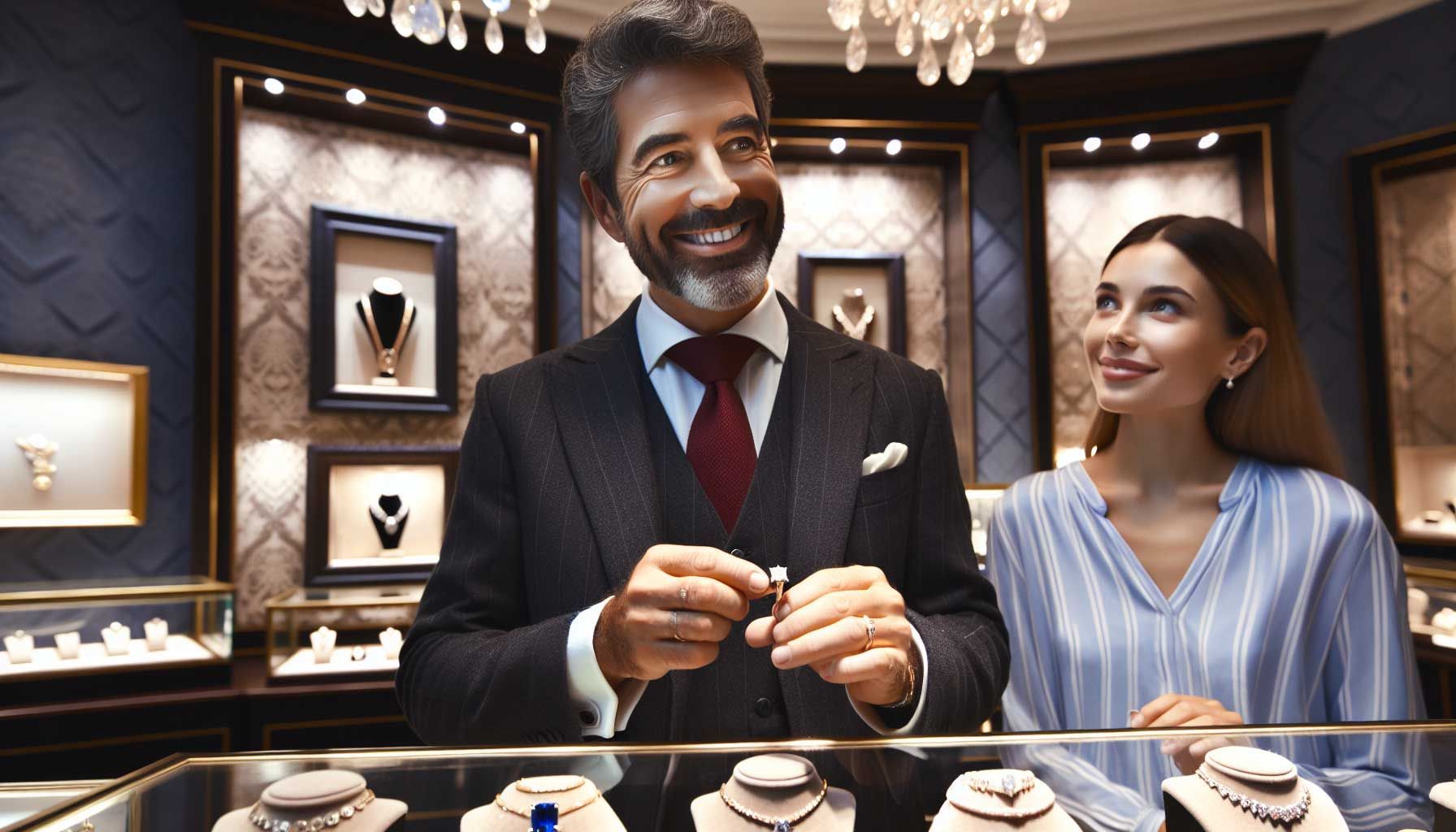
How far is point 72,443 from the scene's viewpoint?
3656 mm

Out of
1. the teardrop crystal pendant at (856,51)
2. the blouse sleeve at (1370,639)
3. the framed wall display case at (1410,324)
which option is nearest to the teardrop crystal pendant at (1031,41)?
the teardrop crystal pendant at (856,51)

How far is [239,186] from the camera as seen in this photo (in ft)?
13.1

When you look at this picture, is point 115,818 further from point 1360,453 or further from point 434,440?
point 1360,453

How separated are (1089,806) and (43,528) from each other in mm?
4335

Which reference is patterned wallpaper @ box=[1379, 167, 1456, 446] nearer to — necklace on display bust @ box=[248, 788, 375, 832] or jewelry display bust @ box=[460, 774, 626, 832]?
jewelry display bust @ box=[460, 774, 626, 832]

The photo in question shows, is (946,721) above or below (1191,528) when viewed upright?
below

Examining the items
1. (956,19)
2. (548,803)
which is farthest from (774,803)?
(956,19)

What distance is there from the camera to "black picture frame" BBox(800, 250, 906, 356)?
5332mm

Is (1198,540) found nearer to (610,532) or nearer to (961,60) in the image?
(610,532)

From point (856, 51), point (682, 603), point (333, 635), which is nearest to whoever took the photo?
point (682, 603)

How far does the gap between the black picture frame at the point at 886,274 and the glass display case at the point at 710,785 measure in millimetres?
4449

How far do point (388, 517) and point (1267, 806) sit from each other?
413cm

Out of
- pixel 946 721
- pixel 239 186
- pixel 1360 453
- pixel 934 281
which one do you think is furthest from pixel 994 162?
pixel 946 721

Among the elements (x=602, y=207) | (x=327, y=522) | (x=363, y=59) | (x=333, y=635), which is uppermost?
(x=363, y=59)
